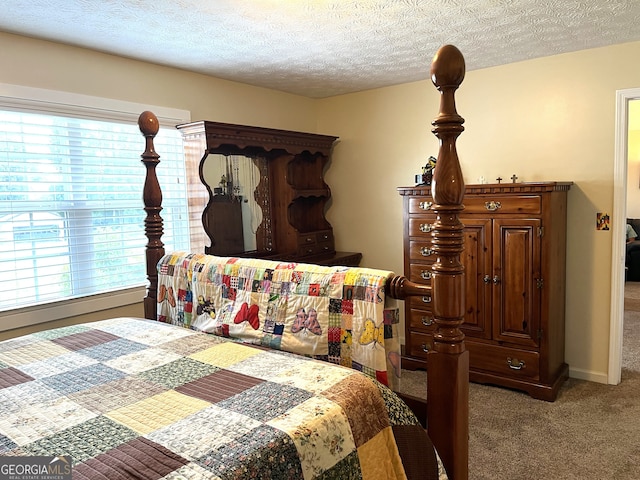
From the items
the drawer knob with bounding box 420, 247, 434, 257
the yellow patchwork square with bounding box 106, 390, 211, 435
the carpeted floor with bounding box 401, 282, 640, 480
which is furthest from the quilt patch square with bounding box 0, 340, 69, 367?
the drawer knob with bounding box 420, 247, 434, 257

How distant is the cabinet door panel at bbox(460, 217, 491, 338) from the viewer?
10.7 ft

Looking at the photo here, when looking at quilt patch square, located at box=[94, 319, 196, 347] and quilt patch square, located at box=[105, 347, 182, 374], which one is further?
quilt patch square, located at box=[94, 319, 196, 347]

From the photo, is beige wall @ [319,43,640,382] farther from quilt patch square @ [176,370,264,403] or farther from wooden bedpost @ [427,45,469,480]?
quilt patch square @ [176,370,264,403]

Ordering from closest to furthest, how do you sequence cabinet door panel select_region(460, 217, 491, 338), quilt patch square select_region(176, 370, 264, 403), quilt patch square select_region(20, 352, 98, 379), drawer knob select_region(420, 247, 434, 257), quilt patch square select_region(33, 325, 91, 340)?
quilt patch square select_region(176, 370, 264, 403), quilt patch square select_region(20, 352, 98, 379), quilt patch square select_region(33, 325, 91, 340), cabinet door panel select_region(460, 217, 491, 338), drawer knob select_region(420, 247, 434, 257)

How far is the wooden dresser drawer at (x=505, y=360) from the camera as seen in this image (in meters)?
3.10

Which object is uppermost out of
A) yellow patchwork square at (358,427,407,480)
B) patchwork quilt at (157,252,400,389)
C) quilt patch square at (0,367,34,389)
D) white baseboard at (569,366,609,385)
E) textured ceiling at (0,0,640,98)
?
textured ceiling at (0,0,640,98)

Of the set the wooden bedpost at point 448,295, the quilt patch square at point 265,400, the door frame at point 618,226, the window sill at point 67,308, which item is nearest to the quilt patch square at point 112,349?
the quilt patch square at point 265,400

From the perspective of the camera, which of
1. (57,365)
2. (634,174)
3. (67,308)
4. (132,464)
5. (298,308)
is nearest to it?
(132,464)

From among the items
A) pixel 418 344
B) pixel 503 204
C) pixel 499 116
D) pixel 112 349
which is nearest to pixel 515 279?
pixel 503 204

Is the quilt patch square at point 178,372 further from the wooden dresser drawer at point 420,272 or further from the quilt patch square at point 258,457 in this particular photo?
the wooden dresser drawer at point 420,272

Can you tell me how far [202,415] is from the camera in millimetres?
1131

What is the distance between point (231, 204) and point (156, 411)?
2610 millimetres

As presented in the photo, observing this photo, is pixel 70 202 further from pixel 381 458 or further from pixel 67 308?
pixel 381 458

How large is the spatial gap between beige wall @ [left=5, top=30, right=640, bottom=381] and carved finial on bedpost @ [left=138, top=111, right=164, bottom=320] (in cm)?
83
